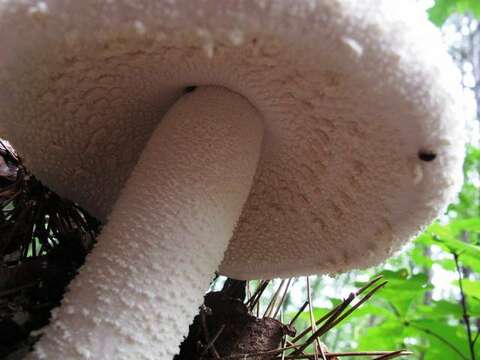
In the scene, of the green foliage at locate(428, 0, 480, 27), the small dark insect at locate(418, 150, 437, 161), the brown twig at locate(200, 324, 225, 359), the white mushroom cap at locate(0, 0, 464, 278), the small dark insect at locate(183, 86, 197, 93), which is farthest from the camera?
the green foliage at locate(428, 0, 480, 27)

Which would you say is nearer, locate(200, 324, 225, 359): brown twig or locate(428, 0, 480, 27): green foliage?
locate(200, 324, 225, 359): brown twig

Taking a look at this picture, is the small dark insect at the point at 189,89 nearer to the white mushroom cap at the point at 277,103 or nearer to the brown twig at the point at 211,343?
the white mushroom cap at the point at 277,103

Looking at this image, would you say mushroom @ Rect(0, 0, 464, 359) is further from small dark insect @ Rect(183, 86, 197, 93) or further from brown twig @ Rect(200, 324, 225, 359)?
brown twig @ Rect(200, 324, 225, 359)

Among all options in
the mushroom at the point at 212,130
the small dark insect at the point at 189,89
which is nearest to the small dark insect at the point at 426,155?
the mushroom at the point at 212,130

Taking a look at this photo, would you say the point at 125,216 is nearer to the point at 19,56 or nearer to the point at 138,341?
the point at 138,341

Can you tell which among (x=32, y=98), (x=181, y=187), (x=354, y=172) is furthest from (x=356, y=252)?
(x=32, y=98)

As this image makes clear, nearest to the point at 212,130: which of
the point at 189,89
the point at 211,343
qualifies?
the point at 189,89

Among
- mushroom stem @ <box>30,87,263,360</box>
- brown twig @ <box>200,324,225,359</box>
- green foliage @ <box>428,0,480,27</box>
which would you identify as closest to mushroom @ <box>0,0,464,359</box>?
mushroom stem @ <box>30,87,263,360</box>
